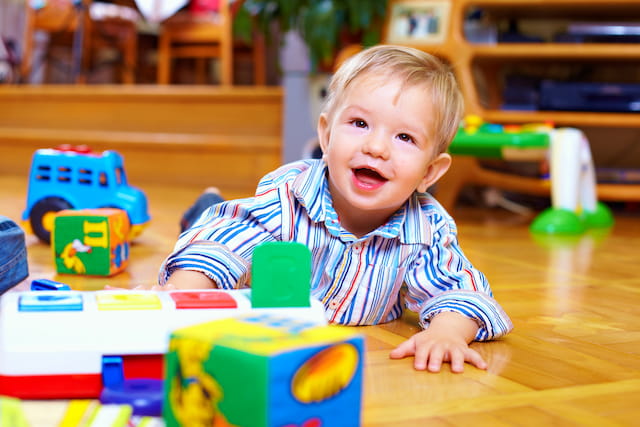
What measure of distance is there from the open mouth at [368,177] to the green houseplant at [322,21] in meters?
1.51

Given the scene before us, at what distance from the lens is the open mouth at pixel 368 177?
0.81 m

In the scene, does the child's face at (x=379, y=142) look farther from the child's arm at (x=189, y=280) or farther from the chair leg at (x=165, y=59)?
the chair leg at (x=165, y=59)

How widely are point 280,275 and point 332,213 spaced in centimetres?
25

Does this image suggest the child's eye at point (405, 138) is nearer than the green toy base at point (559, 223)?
Yes

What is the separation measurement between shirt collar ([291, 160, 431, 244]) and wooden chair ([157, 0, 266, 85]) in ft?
8.45

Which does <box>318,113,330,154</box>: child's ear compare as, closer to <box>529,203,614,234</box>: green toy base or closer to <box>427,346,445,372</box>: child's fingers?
<box>427,346,445,372</box>: child's fingers

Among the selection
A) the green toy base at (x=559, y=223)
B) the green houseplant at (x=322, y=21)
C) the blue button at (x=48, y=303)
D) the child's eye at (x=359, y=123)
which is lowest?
the green toy base at (x=559, y=223)

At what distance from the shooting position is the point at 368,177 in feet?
2.68

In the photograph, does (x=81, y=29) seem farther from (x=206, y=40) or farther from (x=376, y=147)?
(x=376, y=147)

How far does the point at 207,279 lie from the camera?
0.79 meters

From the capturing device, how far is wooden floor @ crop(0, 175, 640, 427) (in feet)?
1.89

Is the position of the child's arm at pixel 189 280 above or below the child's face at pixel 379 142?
below

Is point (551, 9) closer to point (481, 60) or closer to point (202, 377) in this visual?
point (481, 60)

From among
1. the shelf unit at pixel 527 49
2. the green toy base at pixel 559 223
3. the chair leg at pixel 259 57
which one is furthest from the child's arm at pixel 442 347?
the chair leg at pixel 259 57
